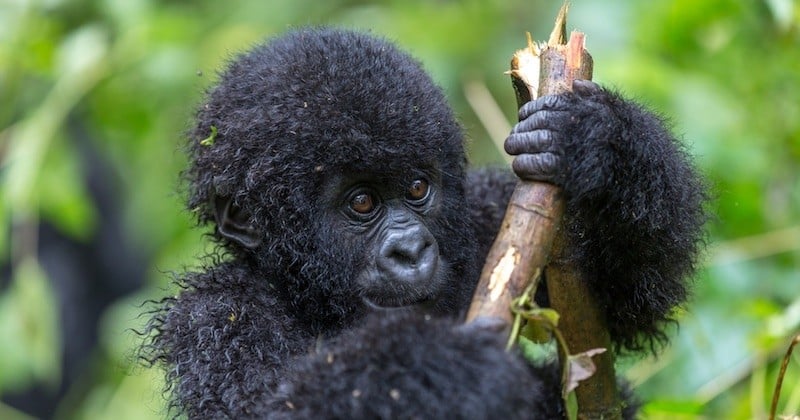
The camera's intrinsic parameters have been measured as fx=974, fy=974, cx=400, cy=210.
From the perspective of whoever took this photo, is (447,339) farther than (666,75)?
No

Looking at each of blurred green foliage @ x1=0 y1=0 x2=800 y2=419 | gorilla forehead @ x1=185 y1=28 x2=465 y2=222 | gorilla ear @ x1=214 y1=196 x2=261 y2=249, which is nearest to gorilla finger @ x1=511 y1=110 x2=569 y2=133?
gorilla forehead @ x1=185 y1=28 x2=465 y2=222

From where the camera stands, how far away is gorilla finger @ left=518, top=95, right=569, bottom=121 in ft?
8.54

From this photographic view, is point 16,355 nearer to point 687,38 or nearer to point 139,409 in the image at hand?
point 139,409

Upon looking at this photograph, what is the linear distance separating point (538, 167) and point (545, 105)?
0.67ft

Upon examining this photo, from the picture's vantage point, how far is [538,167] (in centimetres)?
251

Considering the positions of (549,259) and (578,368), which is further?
(549,259)

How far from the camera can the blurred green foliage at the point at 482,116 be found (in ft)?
14.1

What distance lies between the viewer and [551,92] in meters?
2.64

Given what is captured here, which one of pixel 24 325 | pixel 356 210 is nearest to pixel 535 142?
pixel 356 210

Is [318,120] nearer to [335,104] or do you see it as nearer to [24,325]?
[335,104]

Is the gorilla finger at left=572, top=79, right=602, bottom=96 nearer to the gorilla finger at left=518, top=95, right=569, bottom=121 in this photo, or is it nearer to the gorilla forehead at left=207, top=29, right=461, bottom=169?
the gorilla finger at left=518, top=95, right=569, bottom=121

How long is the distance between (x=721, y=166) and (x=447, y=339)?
287cm

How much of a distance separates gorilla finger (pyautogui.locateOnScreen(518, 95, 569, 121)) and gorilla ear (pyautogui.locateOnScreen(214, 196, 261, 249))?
992 millimetres

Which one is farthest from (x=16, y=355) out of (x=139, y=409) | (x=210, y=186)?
(x=210, y=186)
